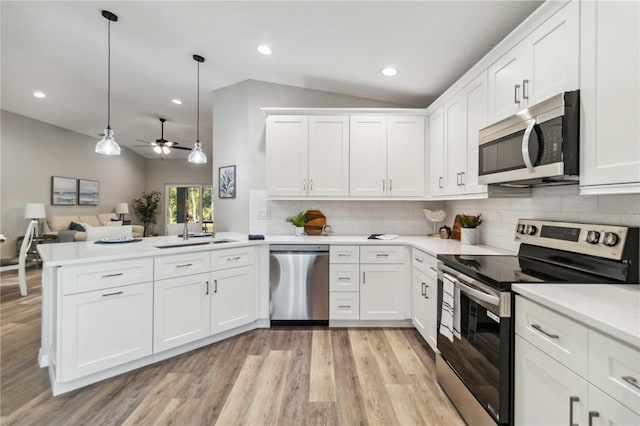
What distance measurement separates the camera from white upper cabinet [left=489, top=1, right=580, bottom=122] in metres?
1.41

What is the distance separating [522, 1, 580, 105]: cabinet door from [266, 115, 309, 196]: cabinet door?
7.01 ft

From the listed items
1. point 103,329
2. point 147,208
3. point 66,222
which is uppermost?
point 147,208

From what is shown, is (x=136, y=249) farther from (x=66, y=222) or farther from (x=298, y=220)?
(x=66, y=222)

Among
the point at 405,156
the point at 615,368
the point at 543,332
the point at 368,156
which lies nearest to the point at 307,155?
the point at 368,156

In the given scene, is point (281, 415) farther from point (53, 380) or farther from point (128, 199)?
point (128, 199)

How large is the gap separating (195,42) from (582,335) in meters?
3.64

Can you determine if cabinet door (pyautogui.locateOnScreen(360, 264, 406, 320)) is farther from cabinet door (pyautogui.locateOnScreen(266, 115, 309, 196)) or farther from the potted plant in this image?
cabinet door (pyautogui.locateOnScreen(266, 115, 309, 196))

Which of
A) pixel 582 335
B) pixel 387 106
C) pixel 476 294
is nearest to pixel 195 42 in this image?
pixel 387 106

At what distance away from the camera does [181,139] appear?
7.73 metres

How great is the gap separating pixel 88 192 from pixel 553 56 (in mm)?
9259

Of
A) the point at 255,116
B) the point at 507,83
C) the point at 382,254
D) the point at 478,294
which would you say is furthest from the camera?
the point at 255,116

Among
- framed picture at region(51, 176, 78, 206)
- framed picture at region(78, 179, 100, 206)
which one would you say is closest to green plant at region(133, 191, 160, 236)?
framed picture at region(78, 179, 100, 206)

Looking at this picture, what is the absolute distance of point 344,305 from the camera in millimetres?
2996

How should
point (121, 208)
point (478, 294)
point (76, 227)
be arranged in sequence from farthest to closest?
1. point (121, 208)
2. point (76, 227)
3. point (478, 294)
